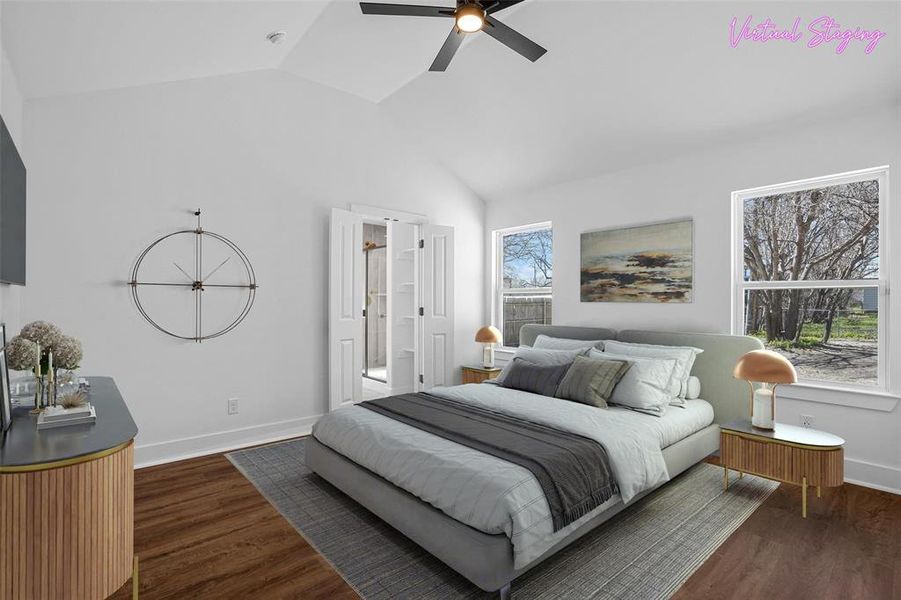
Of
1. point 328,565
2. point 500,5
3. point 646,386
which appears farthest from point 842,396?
point 328,565

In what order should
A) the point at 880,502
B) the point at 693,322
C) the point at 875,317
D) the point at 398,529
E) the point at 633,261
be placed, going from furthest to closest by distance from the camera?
the point at 633,261, the point at 693,322, the point at 875,317, the point at 880,502, the point at 398,529

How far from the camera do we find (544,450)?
7.74 ft

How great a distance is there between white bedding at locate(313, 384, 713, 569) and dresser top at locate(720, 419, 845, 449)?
0.31m

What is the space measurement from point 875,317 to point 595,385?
1.98 meters

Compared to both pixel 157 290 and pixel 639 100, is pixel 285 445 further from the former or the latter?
pixel 639 100

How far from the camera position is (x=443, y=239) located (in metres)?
5.43

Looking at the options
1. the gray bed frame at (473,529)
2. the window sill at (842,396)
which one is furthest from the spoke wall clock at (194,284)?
the window sill at (842,396)

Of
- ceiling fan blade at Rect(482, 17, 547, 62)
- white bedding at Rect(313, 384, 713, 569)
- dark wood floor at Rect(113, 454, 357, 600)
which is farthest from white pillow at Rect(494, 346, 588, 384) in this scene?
ceiling fan blade at Rect(482, 17, 547, 62)

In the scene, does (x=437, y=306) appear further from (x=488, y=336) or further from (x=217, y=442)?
(x=217, y=442)

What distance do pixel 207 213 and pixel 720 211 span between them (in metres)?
4.35

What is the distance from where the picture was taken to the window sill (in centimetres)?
304

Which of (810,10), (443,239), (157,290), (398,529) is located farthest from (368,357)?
(810,10)

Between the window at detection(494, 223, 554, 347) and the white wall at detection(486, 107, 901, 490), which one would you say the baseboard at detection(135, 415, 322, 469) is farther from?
the white wall at detection(486, 107, 901, 490)

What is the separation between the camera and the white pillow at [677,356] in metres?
3.52
